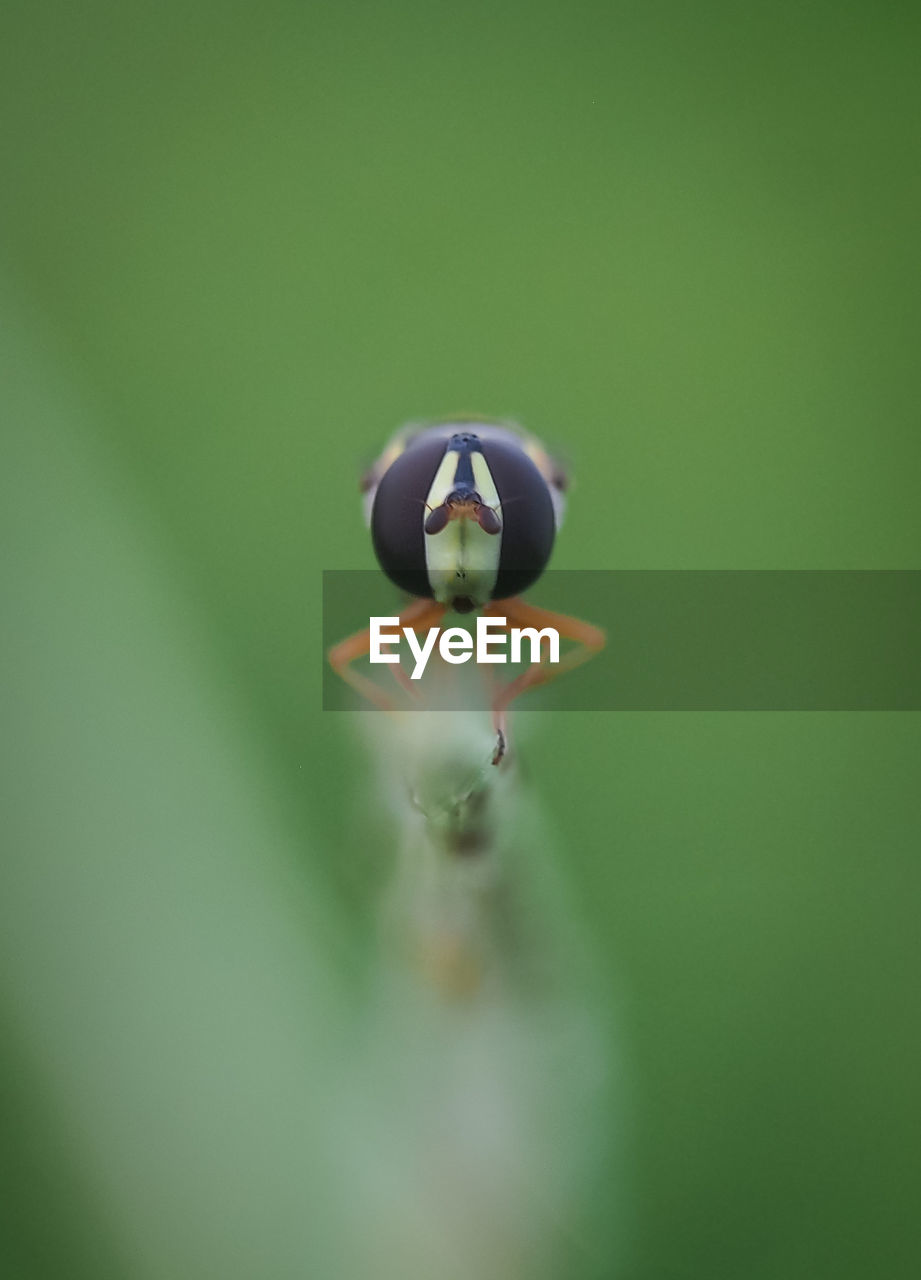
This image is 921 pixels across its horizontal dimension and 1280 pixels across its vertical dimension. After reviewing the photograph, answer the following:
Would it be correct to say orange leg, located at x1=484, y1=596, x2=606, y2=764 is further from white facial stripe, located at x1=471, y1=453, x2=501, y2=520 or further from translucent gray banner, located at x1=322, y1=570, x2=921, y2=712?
translucent gray banner, located at x1=322, y1=570, x2=921, y2=712

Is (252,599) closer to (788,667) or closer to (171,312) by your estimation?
(171,312)

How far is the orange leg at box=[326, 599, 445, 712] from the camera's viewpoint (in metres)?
0.57

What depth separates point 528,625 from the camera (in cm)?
56

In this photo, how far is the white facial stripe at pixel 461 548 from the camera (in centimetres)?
51

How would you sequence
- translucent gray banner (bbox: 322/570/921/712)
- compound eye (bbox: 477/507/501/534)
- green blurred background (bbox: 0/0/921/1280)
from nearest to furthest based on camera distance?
1. compound eye (bbox: 477/507/501/534)
2. green blurred background (bbox: 0/0/921/1280)
3. translucent gray banner (bbox: 322/570/921/712)

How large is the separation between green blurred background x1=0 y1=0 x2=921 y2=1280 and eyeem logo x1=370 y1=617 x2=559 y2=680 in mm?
92

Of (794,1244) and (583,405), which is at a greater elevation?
(583,405)

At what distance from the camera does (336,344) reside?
45.6 inches

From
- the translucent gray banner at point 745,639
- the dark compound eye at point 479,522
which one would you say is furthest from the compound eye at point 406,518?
the translucent gray banner at point 745,639

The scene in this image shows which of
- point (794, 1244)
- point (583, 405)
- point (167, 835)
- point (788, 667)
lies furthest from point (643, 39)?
point (794, 1244)

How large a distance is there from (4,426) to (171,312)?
244mm

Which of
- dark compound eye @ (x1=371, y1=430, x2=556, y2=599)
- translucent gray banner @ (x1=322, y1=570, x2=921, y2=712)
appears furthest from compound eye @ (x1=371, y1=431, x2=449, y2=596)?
translucent gray banner @ (x1=322, y1=570, x2=921, y2=712)

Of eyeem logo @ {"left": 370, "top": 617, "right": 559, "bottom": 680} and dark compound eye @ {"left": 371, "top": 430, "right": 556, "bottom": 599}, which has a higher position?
dark compound eye @ {"left": 371, "top": 430, "right": 556, "bottom": 599}

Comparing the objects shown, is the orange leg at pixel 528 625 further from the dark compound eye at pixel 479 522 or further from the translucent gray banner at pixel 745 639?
the translucent gray banner at pixel 745 639
